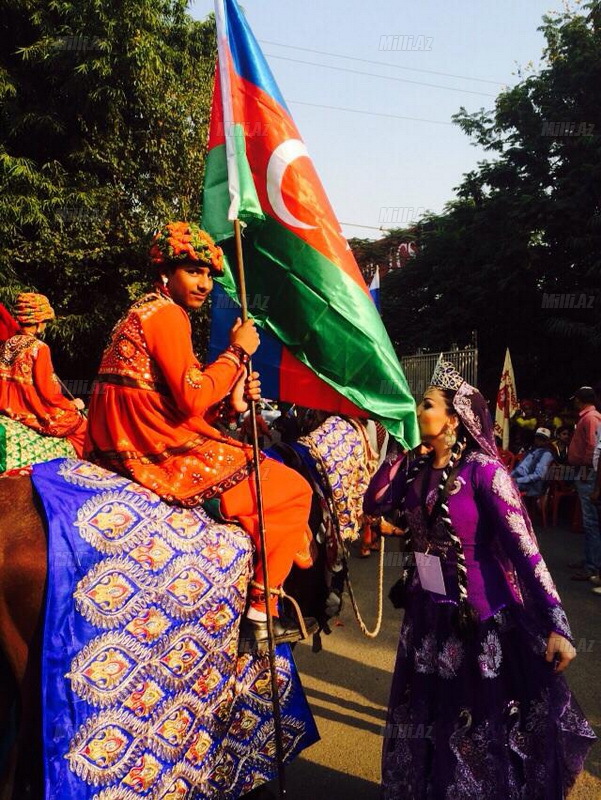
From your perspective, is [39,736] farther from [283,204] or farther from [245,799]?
[283,204]

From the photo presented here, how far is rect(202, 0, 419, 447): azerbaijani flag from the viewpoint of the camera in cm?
338

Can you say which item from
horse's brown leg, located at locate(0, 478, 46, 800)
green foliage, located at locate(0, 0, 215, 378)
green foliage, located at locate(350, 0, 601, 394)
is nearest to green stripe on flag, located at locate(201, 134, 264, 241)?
horse's brown leg, located at locate(0, 478, 46, 800)

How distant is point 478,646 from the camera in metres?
2.76

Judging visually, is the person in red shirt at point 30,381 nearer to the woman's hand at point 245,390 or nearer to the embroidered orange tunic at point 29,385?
the embroidered orange tunic at point 29,385

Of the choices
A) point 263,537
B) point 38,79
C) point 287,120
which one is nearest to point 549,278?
point 38,79

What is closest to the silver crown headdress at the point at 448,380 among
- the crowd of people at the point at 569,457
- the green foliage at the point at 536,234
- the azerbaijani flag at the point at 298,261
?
the azerbaijani flag at the point at 298,261

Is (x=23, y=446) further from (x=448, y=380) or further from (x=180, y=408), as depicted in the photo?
(x=448, y=380)

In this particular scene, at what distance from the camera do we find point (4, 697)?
2449 mm

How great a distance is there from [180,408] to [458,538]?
1273mm

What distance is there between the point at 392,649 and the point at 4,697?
342 centimetres

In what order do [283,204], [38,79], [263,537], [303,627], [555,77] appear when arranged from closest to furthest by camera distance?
1. [263,537]
2. [303,627]
3. [283,204]
4. [38,79]
5. [555,77]

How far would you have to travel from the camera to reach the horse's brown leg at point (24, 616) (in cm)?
228

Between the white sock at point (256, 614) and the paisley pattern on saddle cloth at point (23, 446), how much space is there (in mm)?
2968

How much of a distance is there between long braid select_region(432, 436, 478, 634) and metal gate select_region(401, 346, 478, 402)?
23.2 ft
